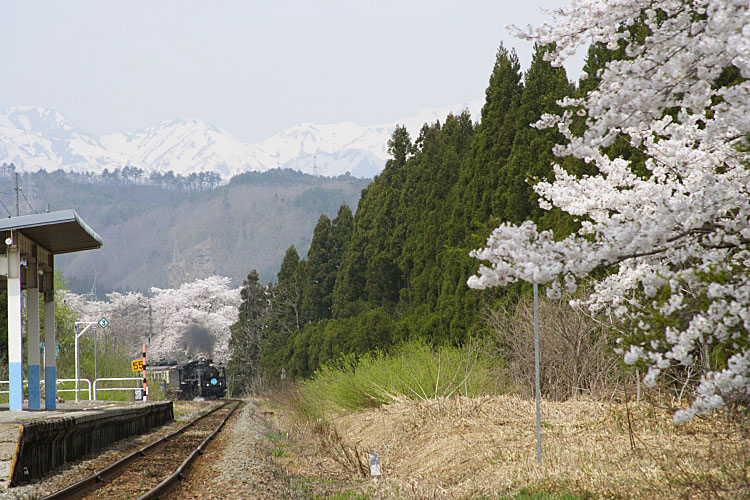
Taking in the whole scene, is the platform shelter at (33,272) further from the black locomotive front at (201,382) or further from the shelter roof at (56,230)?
the black locomotive front at (201,382)

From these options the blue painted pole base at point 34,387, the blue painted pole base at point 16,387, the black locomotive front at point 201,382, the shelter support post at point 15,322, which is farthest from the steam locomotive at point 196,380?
the shelter support post at point 15,322

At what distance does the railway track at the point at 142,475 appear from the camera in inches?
399

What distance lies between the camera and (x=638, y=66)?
17.2 ft

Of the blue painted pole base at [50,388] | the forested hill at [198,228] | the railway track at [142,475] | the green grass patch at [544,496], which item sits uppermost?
the forested hill at [198,228]

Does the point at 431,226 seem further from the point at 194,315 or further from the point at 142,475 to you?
the point at 194,315

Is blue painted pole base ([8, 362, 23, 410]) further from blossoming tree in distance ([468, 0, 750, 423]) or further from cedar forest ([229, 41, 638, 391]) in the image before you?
blossoming tree in distance ([468, 0, 750, 423])

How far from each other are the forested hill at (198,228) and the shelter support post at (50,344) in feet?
403

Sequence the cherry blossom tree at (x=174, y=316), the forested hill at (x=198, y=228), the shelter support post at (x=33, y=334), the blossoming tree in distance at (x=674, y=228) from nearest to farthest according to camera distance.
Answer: the blossoming tree in distance at (x=674, y=228) < the shelter support post at (x=33, y=334) < the cherry blossom tree at (x=174, y=316) < the forested hill at (x=198, y=228)

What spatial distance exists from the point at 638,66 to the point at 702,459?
4783 mm

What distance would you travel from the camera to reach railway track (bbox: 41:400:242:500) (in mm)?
10141

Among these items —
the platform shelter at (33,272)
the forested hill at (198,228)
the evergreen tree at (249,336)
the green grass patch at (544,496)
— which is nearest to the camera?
the green grass patch at (544,496)

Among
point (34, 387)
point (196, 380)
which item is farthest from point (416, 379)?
point (196, 380)

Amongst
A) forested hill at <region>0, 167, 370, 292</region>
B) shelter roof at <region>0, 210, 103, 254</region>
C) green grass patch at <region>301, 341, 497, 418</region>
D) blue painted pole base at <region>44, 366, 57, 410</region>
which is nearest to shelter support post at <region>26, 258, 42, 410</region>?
blue painted pole base at <region>44, 366, 57, 410</region>

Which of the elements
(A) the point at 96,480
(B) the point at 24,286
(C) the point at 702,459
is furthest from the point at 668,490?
(B) the point at 24,286
